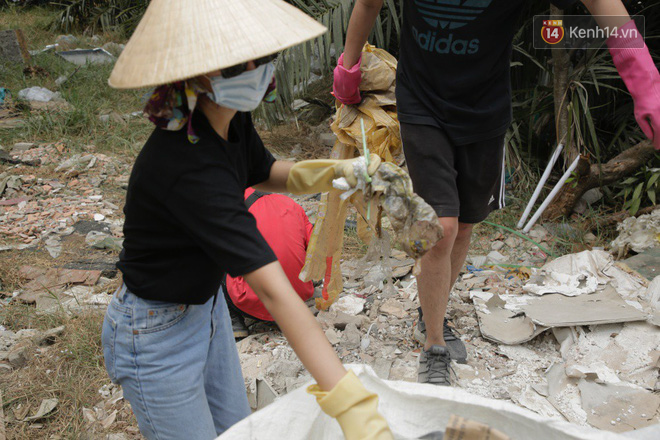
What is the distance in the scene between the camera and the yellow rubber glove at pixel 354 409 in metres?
0.99

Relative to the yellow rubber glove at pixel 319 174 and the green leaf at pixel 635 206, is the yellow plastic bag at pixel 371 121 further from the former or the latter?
the green leaf at pixel 635 206

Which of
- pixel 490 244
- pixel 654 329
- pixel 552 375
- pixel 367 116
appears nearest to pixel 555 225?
pixel 490 244

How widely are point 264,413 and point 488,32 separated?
4.81 ft

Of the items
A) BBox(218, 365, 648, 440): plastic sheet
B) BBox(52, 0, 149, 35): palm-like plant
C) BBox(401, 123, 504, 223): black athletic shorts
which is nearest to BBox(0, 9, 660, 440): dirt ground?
BBox(401, 123, 504, 223): black athletic shorts

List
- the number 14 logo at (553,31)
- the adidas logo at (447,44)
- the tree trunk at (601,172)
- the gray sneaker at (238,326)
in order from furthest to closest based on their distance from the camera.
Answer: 1. the number 14 logo at (553,31)
2. the tree trunk at (601,172)
3. the gray sneaker at (238,326)
4. the adidas logo at (447,44)

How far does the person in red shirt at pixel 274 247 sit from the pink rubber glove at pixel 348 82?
73 centimetres

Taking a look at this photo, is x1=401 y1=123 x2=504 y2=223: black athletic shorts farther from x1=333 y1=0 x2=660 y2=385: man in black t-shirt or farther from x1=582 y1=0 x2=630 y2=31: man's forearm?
x1=582 y1=0 x2=630 y2=31: man's forearm

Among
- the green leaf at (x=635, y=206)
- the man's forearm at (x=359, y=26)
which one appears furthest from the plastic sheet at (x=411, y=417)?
the green leaf at (x=635, y=206)

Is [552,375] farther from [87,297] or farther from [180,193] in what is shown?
[87,297]

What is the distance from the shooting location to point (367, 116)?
2.30 metres

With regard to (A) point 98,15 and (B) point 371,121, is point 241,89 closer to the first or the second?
(B) point 371,121

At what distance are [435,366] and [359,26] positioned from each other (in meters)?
1.38

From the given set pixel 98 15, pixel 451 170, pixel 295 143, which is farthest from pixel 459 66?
pixel 98 15

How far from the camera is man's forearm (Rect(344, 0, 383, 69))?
6.83 feet
